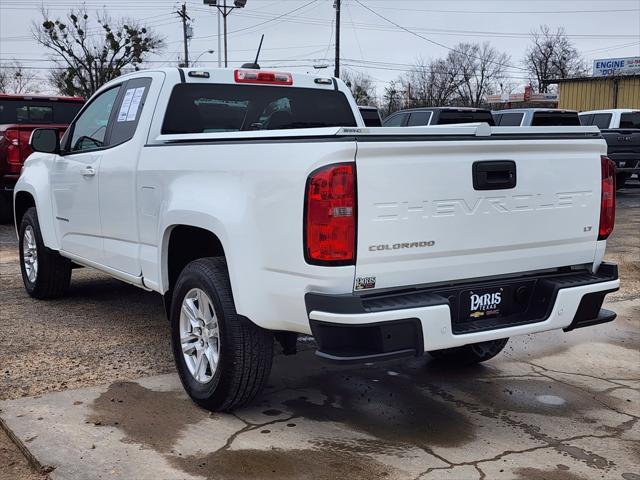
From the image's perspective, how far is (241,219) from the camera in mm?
3531

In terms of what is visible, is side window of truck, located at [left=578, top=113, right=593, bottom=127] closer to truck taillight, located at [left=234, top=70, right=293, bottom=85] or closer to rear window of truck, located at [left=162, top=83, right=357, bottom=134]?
rear window of truck, located at [left=162, top=83, right=357, bottom=134]

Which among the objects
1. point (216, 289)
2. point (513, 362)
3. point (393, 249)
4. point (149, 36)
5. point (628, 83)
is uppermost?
point (149, 36)

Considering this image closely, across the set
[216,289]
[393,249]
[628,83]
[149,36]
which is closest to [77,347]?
[216,289]

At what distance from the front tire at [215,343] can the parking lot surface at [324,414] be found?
167 mm

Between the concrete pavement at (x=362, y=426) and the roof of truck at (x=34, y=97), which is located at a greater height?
the roof of truck at (x=34, y=97)

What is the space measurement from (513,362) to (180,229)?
8.23ft

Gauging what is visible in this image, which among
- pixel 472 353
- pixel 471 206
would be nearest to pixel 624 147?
pixel 472 353

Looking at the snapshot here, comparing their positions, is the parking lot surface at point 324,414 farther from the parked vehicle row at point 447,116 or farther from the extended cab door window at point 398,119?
the extended cab door window at point 398,119

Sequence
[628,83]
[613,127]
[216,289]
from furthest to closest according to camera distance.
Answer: [628,83]
[613,127]
[216,289]

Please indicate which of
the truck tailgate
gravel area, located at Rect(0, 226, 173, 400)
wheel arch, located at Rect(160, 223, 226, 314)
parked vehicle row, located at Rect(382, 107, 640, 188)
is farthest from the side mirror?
parked vehicle row, located at Rect(382, 107, 640, 188)

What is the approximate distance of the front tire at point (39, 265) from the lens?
6.38m

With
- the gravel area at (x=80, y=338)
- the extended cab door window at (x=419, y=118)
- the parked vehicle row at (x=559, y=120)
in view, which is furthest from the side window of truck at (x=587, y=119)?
the gravel area at (x=80, y=338)

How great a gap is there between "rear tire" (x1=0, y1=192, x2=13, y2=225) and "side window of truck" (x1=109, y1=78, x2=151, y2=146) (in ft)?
24.0

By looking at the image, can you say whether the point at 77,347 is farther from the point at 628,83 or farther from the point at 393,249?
the point at 628,83
